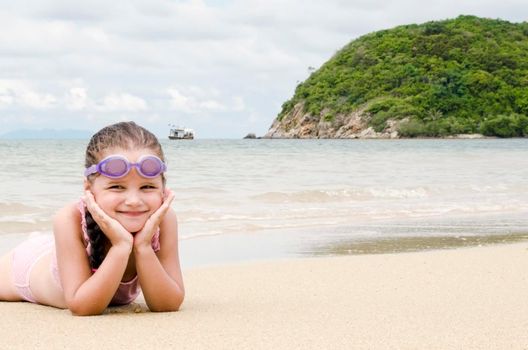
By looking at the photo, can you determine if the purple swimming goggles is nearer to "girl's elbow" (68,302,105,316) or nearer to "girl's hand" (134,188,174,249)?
"girl's hand" (134,188,174,249)

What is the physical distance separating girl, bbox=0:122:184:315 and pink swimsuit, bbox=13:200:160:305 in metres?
0.04

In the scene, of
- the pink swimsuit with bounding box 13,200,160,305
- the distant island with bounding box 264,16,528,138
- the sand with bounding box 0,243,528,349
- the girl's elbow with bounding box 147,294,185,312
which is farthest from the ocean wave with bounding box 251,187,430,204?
the distant island with bounding box 264,16,528,138

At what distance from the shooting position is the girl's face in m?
3.03

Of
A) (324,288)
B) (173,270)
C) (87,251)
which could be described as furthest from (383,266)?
(87,251)

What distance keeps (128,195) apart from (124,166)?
0.13 meters

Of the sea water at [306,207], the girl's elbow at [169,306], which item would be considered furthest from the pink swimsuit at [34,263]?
the sea water at [306,207]

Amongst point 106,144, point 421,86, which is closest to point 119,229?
point 106,144

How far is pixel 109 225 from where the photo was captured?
299 cm

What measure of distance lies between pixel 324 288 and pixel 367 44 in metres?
109

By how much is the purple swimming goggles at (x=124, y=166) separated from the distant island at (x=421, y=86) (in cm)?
8683

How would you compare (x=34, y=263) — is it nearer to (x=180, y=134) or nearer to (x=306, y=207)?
A: (x=306, y=207)

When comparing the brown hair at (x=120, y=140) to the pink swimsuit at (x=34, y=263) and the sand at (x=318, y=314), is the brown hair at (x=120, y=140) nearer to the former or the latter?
the pink swimsuit at (x=34, y=263)

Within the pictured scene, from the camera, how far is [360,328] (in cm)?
296

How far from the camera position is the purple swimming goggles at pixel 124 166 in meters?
2.99
